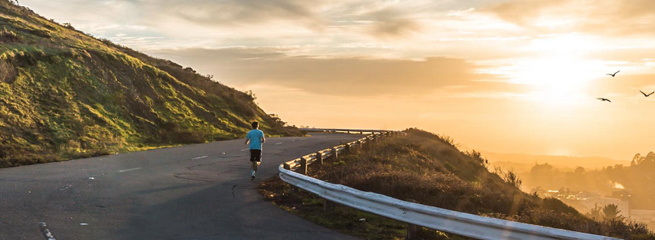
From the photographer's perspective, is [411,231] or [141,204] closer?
[411,231]

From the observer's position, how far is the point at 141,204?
12.2 m

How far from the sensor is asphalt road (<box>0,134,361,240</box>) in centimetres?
942

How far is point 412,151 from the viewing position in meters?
32.1

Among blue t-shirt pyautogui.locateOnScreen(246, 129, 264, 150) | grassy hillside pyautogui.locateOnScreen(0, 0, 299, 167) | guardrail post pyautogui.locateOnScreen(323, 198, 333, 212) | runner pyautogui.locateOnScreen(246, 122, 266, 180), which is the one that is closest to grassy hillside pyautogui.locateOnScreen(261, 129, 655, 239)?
guardrail post pyautogui.locateOnScreen(323, 198, 333, 212)

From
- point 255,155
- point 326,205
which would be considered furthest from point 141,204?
point 255,155

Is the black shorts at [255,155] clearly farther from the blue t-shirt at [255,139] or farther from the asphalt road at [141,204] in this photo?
the asphalt road at [141,204]

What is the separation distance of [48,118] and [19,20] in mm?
19642

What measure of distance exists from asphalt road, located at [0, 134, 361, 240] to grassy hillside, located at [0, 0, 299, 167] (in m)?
5.56

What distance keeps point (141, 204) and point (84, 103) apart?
24.5 m

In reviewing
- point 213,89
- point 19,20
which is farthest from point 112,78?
point 213,89

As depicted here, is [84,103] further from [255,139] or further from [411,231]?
[411,231]

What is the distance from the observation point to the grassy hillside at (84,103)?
2681cm

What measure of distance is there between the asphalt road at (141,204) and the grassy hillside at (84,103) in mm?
5564

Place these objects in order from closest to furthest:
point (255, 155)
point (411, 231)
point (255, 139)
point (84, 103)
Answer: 1. point (411, 231)
2. point (255, 155)
3. point (255, 139)
4. point (84, 103)
